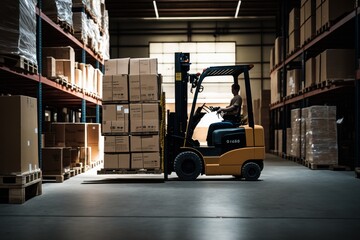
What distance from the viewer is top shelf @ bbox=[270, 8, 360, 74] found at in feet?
31.1

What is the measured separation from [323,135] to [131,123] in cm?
466

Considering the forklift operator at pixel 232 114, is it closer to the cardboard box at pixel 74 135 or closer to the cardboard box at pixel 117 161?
the cardboard box at pixel 117 161

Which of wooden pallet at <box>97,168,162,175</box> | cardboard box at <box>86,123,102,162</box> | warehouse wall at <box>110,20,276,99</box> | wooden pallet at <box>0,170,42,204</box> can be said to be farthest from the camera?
warehouse wall at <box>110,20,276,99</box>

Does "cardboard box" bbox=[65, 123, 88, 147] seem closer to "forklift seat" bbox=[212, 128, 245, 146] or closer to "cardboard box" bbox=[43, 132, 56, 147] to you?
"cardboard box" bbox=[43, 132, 56, 147]

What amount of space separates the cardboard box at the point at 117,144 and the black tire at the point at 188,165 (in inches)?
36.4

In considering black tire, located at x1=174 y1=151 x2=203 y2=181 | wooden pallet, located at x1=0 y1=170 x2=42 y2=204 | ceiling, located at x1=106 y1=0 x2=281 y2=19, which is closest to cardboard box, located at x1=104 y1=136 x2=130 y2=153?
black tire, located at x1=174 y1=151 x2=203 y2=181

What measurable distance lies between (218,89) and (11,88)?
1499cm

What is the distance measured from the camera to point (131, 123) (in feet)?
27.3

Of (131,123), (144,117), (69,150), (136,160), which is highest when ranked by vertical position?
(144,117)

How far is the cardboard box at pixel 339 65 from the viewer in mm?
10016

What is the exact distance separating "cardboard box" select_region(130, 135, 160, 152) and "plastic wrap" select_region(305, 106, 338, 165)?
13.6 feet

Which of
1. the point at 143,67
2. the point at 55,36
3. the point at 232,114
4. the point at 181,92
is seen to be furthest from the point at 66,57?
the point at 232,114

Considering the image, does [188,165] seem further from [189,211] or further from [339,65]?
[339,65]

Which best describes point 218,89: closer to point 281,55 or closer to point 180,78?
point 281,55
